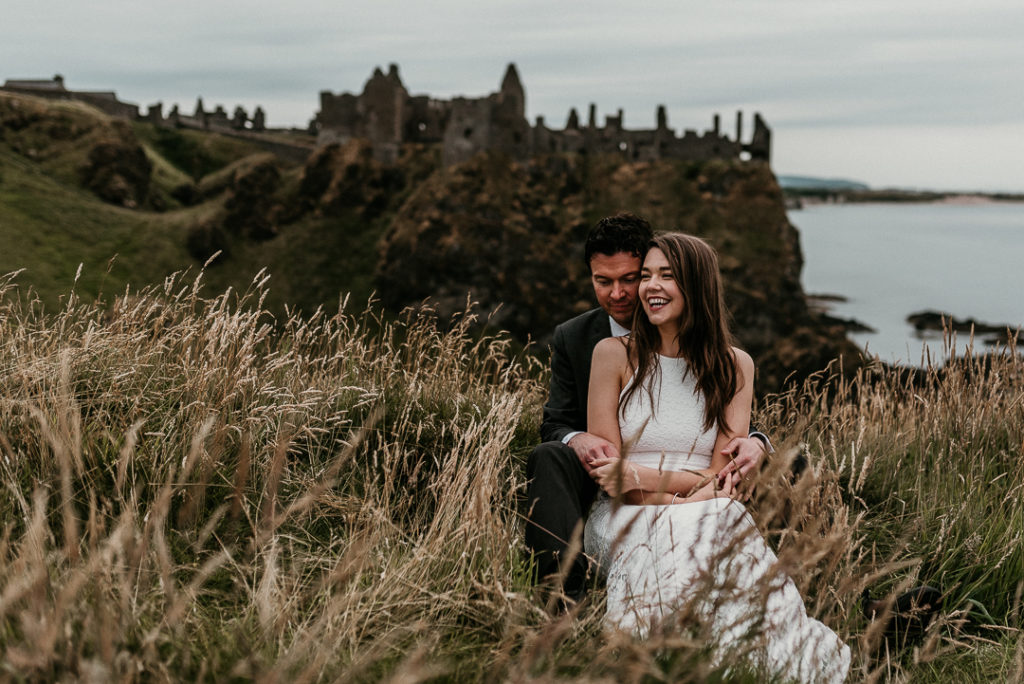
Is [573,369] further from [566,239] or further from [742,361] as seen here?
[566,239]

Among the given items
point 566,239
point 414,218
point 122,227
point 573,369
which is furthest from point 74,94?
point 573,369

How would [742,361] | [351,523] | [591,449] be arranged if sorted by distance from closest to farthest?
[351,523] → [591,449] → [742,361]

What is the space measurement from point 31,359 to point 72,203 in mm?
66318

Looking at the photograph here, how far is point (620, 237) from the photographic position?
16.2 ft

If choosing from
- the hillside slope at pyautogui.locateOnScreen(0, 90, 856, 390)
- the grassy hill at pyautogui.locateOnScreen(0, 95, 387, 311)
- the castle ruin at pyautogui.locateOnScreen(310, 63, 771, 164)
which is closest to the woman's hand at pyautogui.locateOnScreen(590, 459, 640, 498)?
the grassy hill at pyautogui.locateOnScreen(0, 95, 387, 311)

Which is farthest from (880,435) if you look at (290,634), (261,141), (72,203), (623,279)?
(261,141)

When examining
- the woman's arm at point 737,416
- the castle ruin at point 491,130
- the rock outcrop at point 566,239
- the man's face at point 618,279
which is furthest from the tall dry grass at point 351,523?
the castle ruin at point 491,130

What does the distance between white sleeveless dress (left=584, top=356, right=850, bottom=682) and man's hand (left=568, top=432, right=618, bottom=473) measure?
19cm

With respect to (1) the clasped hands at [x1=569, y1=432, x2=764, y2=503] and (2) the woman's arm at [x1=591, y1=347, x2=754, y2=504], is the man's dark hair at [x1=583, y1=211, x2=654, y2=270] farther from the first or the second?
(1) the clasped hands at [x1=569, y1=432, x2=764, y2=503]

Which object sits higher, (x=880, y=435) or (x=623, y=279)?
(x=623, y=279)

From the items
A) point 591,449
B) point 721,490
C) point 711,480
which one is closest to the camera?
point 721,490

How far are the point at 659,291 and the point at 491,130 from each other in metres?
66.0

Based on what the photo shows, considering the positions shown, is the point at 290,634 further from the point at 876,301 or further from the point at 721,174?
the point at 876,301

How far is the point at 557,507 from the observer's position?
402 cm
